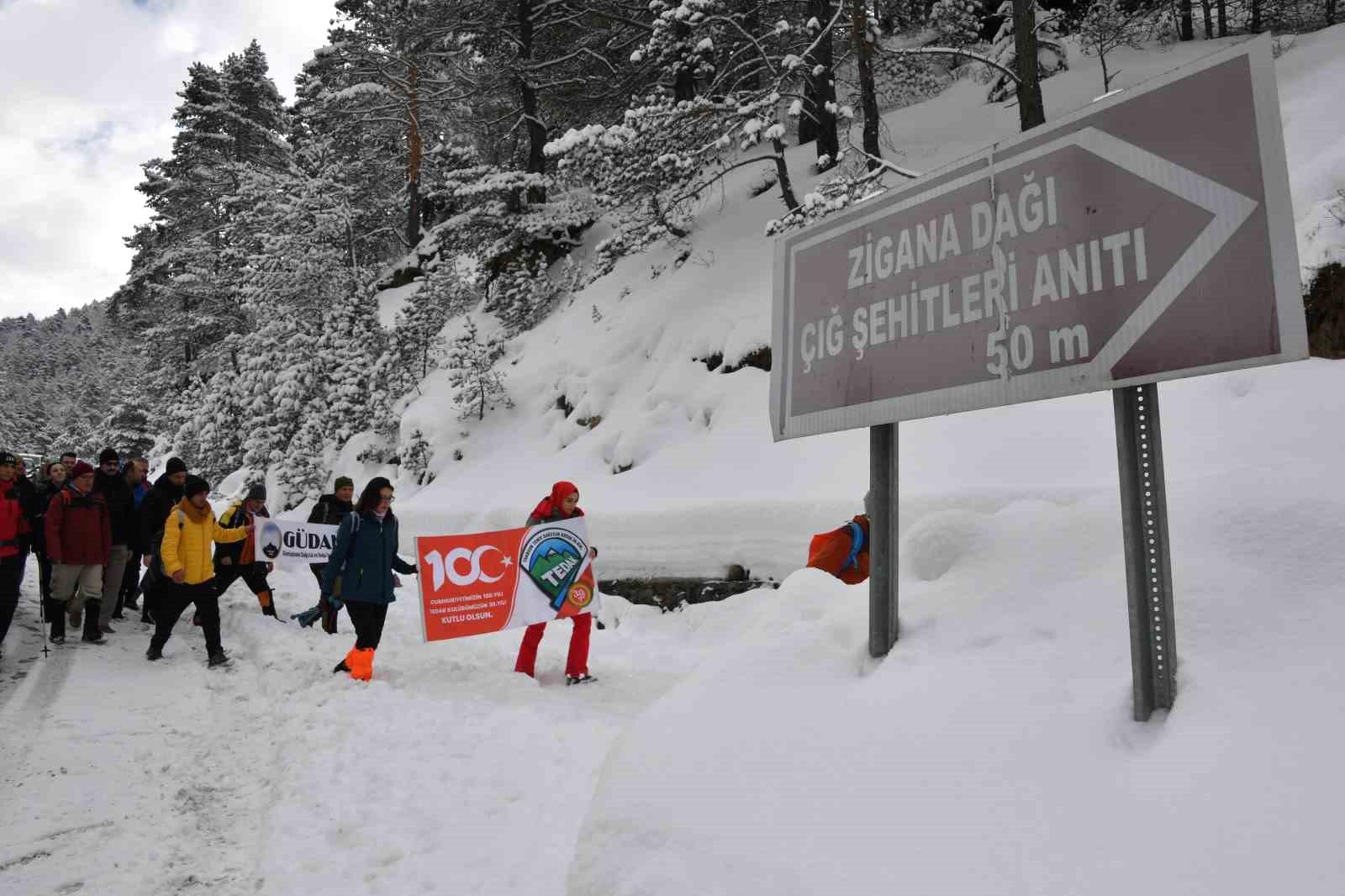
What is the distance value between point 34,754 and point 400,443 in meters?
14.5

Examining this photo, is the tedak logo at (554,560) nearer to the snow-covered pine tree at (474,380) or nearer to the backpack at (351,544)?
the backpack at (351,544)

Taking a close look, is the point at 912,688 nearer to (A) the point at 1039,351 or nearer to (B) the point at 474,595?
(A) the point at 1039,351

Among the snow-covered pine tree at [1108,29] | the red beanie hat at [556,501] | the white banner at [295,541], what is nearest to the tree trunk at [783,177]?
the snow-covered pine tree at [1108,29]

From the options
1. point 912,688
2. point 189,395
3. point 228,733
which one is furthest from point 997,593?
point 189,395

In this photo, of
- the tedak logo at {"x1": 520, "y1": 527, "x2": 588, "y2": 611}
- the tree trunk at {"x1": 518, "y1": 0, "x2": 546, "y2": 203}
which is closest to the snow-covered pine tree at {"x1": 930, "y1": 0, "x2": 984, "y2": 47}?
the tree trunk at {"x1": 518, "y1": 0, "x2": 546, "y2": 203}

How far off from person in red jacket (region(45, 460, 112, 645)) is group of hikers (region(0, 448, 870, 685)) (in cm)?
1

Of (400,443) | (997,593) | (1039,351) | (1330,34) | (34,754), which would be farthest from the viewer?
(400,443)

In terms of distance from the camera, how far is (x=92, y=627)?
9.10 meters

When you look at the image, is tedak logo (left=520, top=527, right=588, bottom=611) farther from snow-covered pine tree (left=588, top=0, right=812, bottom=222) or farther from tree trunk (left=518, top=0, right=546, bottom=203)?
tree trunk (left=518, top=0, right=546, bottom=203)

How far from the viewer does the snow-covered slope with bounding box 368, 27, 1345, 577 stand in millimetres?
8828

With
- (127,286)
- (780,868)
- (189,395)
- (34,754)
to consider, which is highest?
(127,286)

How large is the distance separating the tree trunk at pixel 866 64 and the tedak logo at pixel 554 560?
7.82 m

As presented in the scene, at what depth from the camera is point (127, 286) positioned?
39.5 meters

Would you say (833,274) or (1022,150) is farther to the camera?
(833,274)
